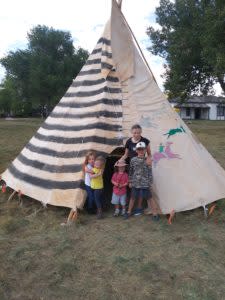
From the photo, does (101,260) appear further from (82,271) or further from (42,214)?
(42,214)

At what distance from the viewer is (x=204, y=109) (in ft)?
190

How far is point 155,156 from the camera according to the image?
5.96 meters

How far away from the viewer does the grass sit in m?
3.64

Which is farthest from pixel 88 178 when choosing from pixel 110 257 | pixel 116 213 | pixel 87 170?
pixel 110 257

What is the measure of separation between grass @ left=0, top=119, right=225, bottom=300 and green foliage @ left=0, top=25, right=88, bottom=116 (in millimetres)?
30244

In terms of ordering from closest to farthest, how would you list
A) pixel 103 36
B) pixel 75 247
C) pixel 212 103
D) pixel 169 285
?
pixel 169 285 → pixel 75 247 → pixel 103 36 → pixel 212 103

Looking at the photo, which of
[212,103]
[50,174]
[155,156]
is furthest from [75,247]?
[212,103]

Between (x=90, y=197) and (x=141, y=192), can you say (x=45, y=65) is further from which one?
(x=141, y=192)

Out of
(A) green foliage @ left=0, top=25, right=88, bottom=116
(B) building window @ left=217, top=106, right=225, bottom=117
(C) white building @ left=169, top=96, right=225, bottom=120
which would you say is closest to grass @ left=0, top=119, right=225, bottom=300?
(A) green foliage @ left=0, top=25, right=88, bottom=116

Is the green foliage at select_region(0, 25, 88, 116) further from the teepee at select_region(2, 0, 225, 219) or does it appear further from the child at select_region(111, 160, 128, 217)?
the child at select_region(111, 160, 128, 217)

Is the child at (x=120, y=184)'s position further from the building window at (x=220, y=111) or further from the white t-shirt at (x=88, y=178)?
the building window at (x=220, y=111)

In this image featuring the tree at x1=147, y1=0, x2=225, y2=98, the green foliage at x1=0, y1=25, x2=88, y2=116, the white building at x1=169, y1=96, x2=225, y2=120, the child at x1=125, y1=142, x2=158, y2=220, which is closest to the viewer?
the child at x1=125, y1=142, x2=158, y2=220

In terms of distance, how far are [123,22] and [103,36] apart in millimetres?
677

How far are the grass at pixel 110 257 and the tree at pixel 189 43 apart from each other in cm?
1649
